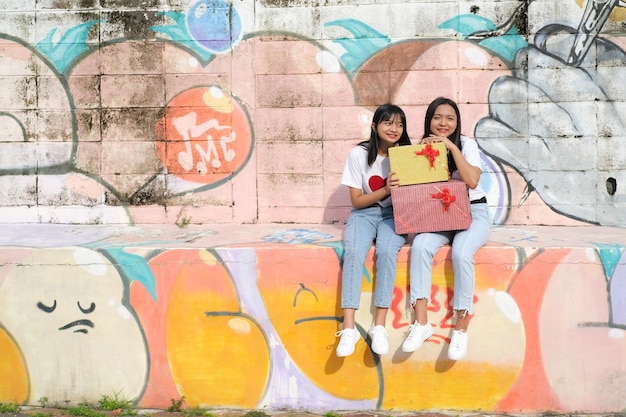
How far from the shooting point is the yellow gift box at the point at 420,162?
4172mm

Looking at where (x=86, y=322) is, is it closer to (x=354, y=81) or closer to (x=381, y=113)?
(x=381, y=113)

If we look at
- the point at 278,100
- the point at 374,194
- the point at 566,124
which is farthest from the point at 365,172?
the point at 566,124

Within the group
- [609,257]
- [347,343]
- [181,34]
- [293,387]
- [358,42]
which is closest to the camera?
[347,343]

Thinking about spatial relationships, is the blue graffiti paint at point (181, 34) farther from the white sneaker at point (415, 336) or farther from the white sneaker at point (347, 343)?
the white sneaker at point (415, 336)

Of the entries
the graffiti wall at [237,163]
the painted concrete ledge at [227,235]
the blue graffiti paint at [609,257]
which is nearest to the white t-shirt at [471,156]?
the painted concrete ledge at [227,235]

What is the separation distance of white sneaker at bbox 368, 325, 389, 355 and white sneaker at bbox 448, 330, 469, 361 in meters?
0.39

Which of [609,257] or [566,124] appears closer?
[609,257]

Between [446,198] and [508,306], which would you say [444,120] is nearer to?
[446,198]

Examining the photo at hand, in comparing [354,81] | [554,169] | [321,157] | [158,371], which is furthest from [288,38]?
[158,371]

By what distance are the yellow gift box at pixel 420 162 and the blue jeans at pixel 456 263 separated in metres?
0.35

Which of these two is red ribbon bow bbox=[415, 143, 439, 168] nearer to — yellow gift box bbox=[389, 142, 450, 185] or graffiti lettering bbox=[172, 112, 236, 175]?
yellow gift box bbox=[389, 142, 450, 185]

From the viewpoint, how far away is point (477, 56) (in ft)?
17.2

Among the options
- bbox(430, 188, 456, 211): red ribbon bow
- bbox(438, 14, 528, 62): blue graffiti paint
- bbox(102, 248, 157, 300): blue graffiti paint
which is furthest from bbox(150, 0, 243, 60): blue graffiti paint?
bbox(430, 188, 456, 211): red ribbon bow

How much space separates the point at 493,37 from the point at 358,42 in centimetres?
104
